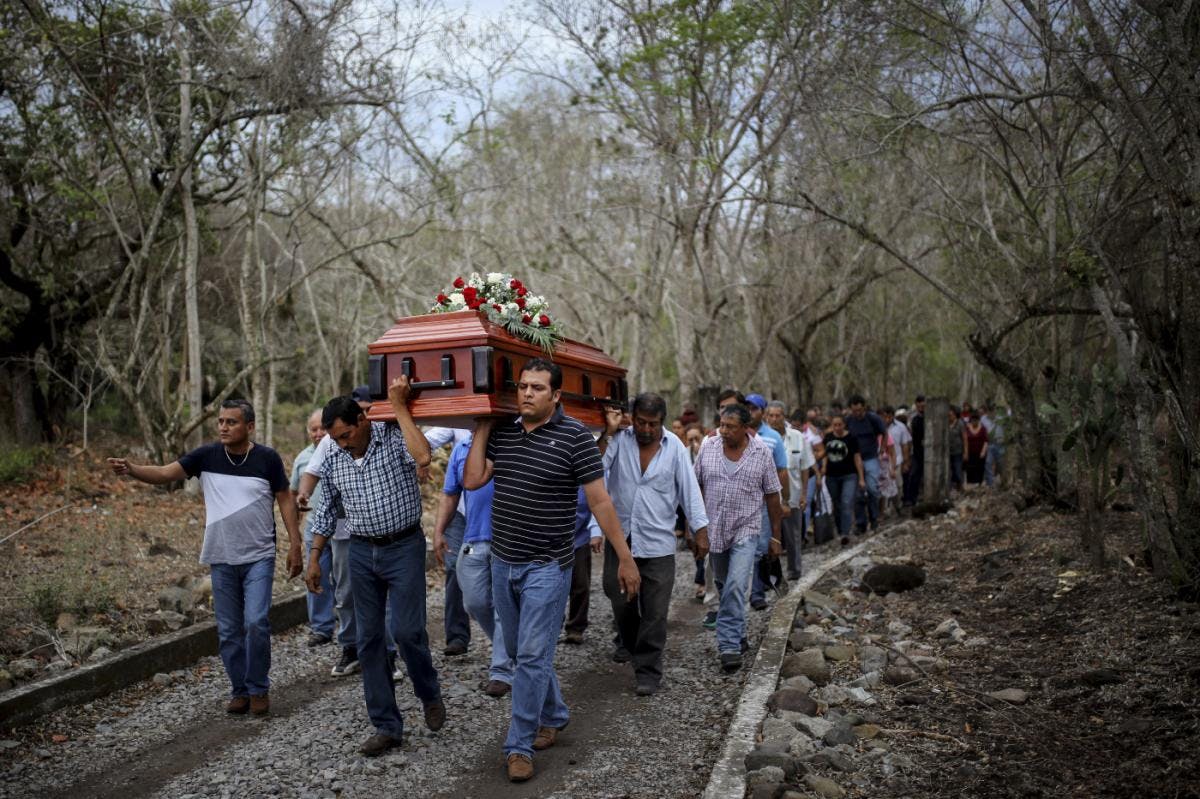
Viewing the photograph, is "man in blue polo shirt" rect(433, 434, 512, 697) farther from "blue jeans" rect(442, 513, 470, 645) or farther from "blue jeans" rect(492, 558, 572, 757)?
"blue jeans" rect(492, 558, 572, 757)

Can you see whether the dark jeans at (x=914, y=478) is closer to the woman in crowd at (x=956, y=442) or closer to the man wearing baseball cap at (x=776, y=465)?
the woman in crowd at (x=956, y=442)

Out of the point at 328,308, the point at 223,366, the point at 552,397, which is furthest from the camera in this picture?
the point at 328,308

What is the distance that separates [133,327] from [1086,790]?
44.7 ft

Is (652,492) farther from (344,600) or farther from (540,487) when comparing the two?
(344,600)

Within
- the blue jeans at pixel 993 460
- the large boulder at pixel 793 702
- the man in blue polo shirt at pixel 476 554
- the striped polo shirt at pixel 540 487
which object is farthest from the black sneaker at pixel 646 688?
the blue jeans at pixel 993 460

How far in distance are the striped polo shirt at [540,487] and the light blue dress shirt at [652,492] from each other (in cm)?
174

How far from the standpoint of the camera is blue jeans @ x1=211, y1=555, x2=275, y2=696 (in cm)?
663

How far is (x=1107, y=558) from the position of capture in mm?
9477

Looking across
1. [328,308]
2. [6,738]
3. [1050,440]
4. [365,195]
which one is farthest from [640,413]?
[328,308]

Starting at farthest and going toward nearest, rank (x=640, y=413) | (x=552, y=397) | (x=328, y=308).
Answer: (x=328, y=308), (x=640, y=413), (x=552, y=397)

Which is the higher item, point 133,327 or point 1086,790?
point 133,327

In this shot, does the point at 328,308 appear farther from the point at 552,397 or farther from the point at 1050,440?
the point at 552,397

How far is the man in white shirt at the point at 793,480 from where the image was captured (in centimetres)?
1136

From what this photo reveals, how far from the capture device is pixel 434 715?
6.22 m
